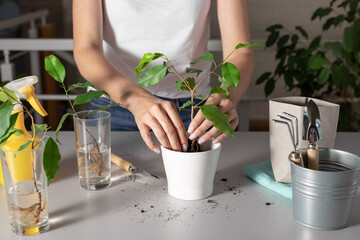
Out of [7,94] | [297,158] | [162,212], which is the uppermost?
[7,94]

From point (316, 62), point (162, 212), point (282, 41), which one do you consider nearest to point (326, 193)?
point (162, 212)

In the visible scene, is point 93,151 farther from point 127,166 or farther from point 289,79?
point 289,79

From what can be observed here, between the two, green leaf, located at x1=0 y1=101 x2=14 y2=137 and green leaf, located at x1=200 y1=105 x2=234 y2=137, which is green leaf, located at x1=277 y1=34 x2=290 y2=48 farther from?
green leaf, located at x1=0 y1=101 x2=14 y2=137

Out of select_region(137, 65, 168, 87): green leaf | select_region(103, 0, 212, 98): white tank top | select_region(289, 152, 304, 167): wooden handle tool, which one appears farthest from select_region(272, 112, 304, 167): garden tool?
select_region(103, 0, 212, 98): white tank top

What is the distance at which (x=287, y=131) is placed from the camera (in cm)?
87

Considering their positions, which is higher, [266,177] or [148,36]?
[148,36]

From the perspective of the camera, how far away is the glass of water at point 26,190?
2.42 feet

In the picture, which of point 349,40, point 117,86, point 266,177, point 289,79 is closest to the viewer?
point 266,177

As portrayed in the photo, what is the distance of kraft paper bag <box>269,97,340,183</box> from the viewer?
33.4 inches

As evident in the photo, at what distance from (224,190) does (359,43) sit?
1735 millimetres

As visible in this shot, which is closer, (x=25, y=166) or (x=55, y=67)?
(x=25, y=166)

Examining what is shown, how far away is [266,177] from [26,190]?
475mm

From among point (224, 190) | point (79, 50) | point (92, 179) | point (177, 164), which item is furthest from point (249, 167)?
point (79, 50)

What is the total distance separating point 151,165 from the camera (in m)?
1.04
